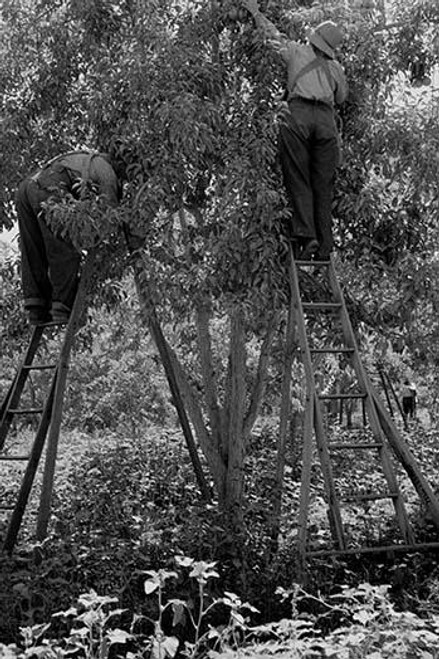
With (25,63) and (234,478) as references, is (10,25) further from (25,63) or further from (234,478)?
(234,478)

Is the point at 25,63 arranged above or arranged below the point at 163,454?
above

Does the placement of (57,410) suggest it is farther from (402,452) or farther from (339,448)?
(402,452)

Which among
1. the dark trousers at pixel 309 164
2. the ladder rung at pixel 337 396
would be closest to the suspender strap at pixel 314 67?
the dark trousers at pixel 309 164

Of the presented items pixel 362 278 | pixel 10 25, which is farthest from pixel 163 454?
pixel 10 25

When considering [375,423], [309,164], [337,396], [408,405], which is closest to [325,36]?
[309,164]

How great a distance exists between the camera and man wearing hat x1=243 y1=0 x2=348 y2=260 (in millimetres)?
7086

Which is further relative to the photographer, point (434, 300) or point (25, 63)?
point (25, 63)

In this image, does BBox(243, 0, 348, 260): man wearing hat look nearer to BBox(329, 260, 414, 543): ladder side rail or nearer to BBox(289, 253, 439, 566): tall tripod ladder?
BBox(289, 253, 439, 566): tall tripod ladder

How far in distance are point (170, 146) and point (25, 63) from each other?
221cm

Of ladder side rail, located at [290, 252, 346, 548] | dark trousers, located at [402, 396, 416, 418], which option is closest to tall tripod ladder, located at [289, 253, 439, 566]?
ladder side rail, located at [290, 252, 346, 548]

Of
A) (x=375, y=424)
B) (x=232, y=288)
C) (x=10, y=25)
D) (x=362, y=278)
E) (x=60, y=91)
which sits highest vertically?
(x=10, y=25)

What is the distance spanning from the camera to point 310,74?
23.4 feet

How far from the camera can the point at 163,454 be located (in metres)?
12.8

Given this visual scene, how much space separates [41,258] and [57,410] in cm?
125
